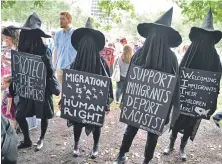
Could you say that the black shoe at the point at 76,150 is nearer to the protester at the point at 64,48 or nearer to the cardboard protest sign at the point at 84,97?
the cardboard protest sign at the point at 84,97

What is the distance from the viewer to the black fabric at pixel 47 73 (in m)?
4.20

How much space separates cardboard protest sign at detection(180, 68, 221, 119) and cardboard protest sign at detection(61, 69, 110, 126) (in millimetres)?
1242

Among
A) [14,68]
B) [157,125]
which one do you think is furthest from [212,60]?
[14,68]

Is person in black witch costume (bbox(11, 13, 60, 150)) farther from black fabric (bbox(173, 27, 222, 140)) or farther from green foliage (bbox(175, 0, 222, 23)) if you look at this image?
green foliage (bbox(175, 0, 222, 23))

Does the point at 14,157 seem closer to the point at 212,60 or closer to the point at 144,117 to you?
the point at 144,117

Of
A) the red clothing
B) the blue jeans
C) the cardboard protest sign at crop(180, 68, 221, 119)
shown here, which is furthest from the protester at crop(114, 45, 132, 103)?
the cardboard protest sign at crop(180, 68, 221, 119)

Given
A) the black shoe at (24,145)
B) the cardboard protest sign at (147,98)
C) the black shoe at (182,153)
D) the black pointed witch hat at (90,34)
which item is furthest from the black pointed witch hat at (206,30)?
the black shoe at (24,145)

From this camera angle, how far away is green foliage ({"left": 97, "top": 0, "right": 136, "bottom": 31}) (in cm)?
804

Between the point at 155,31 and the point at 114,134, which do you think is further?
the point at 114,134

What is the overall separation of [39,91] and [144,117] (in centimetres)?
160

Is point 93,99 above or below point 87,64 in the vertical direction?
below

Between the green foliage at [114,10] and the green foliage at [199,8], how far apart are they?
68.6 inches

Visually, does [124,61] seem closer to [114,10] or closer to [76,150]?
[114,10]

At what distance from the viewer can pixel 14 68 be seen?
4391 millimetres
